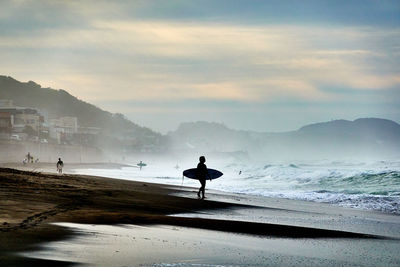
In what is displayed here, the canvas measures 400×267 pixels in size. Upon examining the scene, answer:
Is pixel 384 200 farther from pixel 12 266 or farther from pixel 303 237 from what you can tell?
pixel 12 266

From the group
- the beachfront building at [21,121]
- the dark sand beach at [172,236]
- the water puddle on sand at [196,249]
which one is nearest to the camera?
the water puddle on sand at [196,249]

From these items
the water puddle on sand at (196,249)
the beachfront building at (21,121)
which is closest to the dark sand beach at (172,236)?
the water puddle on sand at (196,249)

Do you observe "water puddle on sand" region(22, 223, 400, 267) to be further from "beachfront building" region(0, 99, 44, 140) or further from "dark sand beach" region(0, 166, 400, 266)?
"beachfront building" region(0, 99, 44, 140)

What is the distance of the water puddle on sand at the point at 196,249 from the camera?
26.8ft

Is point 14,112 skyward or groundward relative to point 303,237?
skyward

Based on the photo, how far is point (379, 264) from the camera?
29.2 feet

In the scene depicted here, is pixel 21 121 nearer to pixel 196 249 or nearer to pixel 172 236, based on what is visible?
pixel 172 236

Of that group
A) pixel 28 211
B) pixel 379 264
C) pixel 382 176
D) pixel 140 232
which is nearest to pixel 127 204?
pixel 28 211

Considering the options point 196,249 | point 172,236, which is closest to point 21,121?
point 172,236

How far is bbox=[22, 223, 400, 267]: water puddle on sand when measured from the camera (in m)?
8.17

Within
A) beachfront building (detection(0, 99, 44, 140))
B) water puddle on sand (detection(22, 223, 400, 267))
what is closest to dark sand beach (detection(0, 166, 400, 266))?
water puddle on sand (detection(22, 223, 400, 267))

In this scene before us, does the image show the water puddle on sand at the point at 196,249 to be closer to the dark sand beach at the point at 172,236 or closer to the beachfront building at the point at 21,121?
the dark sand beach at the point at 172,236

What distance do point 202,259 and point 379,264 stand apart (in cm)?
267

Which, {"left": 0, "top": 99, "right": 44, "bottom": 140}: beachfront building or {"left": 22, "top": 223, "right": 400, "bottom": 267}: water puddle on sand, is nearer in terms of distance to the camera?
{"left": 22, "top": 223, "right": 400, "bottom": 267}: water puddle on sand
